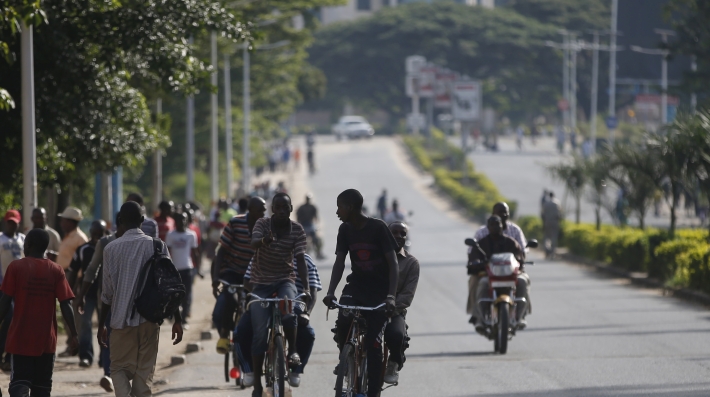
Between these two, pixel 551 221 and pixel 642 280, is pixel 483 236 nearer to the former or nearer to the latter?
pixel 642 280

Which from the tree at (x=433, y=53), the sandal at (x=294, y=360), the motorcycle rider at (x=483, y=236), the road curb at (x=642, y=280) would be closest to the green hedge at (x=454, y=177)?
the road curb at (x=642, y=280)

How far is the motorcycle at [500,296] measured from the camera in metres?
13.0

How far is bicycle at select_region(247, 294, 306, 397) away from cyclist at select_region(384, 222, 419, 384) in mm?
769

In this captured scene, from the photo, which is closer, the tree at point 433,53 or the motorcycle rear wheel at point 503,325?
the motorcycle rear wheel at point 503,325

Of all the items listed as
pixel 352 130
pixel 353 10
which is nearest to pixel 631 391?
pixel 352 130

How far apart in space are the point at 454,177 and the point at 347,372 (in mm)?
49662

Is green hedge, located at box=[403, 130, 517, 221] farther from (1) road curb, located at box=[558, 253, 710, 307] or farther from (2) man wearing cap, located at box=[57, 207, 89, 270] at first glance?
(2) man wearing cap, located at box=[57, 207, 89, 270]

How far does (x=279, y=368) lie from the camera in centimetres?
886

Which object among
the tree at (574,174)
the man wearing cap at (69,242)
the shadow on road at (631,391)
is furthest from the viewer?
the tree at (574,174)

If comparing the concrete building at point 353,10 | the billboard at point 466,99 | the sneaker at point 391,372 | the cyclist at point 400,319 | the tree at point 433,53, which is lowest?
the sneaker at point 391,372

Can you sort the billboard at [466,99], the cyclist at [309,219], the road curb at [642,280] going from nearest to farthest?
the road curb at [642,280] → the cyclist at [309,219] → the billboard at [466,99]

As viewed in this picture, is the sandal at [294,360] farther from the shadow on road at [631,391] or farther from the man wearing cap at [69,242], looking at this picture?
the man wearing cap at [69,242]

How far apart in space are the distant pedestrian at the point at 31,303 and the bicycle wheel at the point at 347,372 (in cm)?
194

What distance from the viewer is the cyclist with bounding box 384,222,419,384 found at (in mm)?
8828
